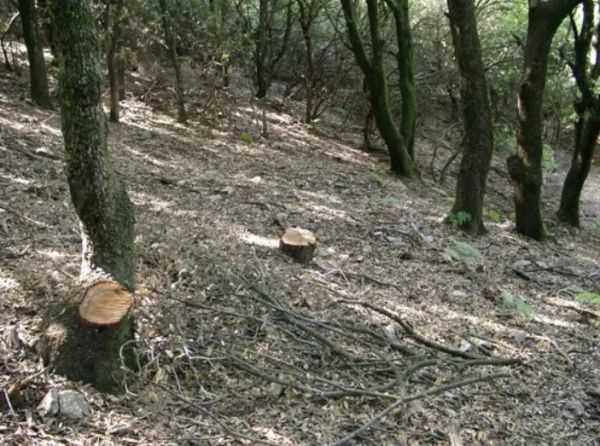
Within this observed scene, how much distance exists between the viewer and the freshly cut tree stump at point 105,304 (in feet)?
10.4

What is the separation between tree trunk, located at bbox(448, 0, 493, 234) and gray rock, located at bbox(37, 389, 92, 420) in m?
5.88

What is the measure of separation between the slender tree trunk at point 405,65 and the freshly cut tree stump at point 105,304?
917 cm

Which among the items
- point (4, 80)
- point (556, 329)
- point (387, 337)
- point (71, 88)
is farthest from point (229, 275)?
point (4, 80)

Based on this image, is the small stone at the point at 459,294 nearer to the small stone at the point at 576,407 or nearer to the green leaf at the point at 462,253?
the green leaf at the point at 462,253

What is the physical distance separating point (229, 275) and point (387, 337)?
131cm

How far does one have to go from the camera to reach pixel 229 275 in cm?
452

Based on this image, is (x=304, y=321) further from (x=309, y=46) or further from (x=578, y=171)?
(x=309, y=46)

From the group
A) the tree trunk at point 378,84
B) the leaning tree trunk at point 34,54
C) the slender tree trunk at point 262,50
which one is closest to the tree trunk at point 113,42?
the leaning tree trunk at point 34,54

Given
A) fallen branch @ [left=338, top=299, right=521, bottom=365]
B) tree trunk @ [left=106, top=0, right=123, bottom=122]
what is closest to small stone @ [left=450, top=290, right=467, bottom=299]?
fallen branch @ [left=338, top=299, right=521, bottom=365]

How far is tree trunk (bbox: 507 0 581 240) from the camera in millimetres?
7668

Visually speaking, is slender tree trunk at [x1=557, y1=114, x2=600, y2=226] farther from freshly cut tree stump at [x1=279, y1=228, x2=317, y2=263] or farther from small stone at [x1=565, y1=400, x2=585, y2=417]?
small stone at [x1=565, y1=400, x2=585, y2=417]

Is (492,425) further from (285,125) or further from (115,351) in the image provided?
(285,125)

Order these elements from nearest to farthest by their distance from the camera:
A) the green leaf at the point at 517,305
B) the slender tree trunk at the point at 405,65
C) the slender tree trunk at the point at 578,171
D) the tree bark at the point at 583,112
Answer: the green leaf at the point at 517,305, the tree bark at the point at 583,112, the slender tree trunk at the point at 578,171, the slender tree trunk at the point at 405,65

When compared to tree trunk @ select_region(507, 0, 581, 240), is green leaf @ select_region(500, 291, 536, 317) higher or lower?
lower
